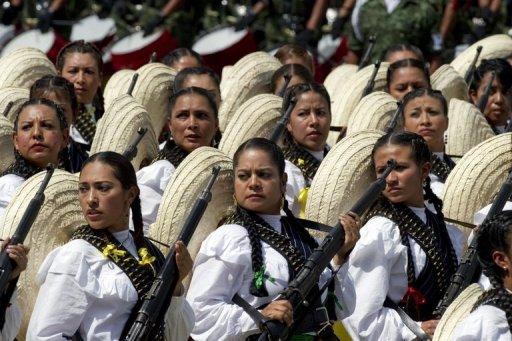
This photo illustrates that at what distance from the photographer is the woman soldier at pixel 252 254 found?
7277 mm

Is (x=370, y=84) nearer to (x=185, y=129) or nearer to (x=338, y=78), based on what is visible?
(x=338, y=78)

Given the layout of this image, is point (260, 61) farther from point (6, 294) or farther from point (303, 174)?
point (6, 294)

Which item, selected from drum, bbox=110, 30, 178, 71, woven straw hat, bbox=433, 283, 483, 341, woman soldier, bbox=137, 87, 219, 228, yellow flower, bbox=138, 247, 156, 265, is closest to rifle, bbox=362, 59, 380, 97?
woman soldier, bbox=137, 87, 219, 228

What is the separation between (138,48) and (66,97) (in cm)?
455

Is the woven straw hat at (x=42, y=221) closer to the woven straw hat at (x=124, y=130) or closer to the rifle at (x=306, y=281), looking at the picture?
the rifle at (x=306, y=281)

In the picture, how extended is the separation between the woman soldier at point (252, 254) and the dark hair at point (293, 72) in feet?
8.56

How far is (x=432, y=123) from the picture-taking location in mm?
9148

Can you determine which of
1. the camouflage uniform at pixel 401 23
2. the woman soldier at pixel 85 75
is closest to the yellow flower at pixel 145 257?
the woman soldier at pixel 85 75

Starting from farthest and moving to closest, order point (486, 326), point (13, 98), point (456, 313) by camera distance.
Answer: point (13, 98) < point (456, 313) < point (486, 326)

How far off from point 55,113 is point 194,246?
101cm

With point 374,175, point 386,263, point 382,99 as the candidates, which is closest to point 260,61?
point 382,99

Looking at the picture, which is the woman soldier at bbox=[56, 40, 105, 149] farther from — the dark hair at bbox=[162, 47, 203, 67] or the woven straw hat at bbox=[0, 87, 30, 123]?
the dark hair at bbox=[162, 47, 203, 67]

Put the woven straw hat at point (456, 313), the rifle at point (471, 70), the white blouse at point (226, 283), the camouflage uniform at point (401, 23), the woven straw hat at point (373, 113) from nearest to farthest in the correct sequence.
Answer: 1. the woven straw hat at point (456, 313)
2. the white blouse at point (226, 283)
3. the woven straw hat at point (373, 113)
4. the rifle at point (471, 70)
5. the camouflage uniform at point (401, 23)

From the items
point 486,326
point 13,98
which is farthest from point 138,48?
point 486,326
